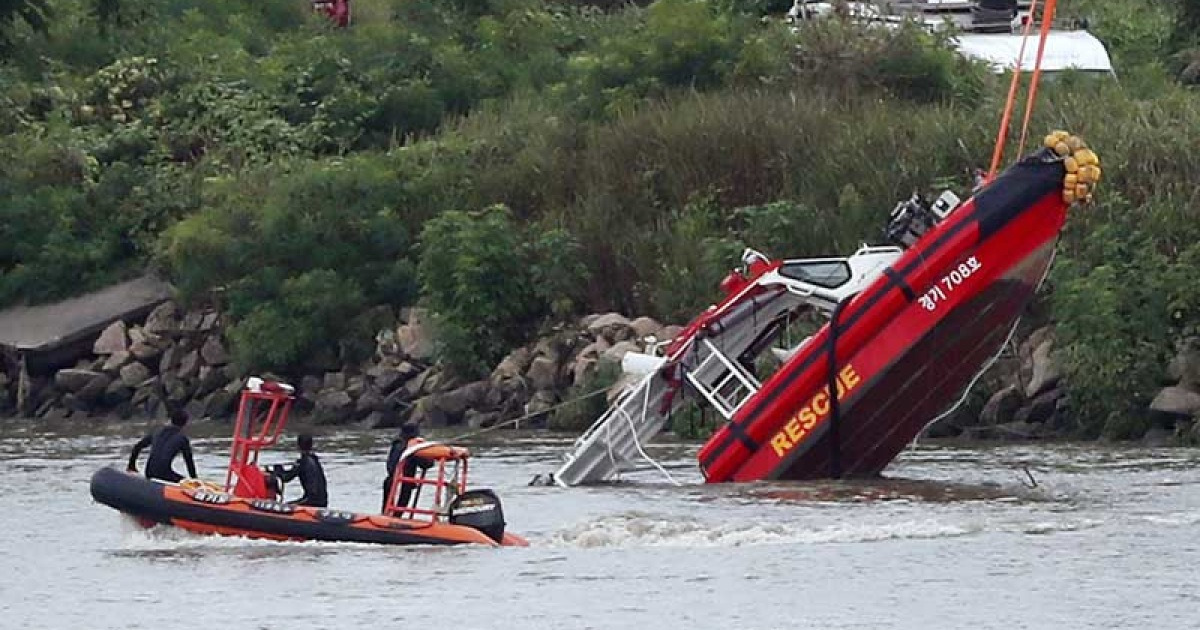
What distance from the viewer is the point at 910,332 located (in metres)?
29.2

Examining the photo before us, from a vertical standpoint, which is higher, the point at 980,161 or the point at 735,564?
the point at 980,161

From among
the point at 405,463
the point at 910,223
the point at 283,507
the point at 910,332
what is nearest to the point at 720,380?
the point at 910,332

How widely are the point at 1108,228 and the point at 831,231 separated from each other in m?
4.43

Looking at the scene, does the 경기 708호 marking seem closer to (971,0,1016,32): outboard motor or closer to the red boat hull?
the red boat hull

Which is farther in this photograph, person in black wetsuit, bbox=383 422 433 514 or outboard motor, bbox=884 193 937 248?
outboard motor, bbox=884 193 937 248

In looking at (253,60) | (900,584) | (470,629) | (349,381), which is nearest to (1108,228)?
(349,381)

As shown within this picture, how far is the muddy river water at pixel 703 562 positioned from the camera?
22469mm

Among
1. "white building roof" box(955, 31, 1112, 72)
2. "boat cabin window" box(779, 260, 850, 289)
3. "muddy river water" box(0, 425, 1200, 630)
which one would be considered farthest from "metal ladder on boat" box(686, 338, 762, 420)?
"white building roof" box(955, 31, 1112, 72)

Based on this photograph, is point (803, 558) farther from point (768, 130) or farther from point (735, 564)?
point (768, 130)

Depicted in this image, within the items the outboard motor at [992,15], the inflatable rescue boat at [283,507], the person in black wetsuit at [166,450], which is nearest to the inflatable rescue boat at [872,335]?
the inflatable rescue boat at [283,507]

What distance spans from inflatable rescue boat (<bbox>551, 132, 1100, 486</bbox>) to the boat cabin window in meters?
0.02

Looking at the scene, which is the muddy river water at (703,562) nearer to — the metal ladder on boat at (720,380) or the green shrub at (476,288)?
the metal ladder on boat at (720,380)

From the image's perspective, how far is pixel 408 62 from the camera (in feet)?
172

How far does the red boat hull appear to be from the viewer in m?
29.1
